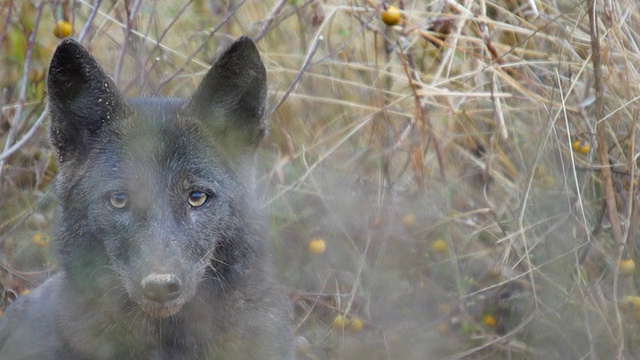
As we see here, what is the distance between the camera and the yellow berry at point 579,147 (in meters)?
5.20

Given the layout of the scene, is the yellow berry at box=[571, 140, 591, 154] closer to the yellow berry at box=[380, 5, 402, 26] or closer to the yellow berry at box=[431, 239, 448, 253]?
the yellow berry at box=[431, 239, 448, 253]

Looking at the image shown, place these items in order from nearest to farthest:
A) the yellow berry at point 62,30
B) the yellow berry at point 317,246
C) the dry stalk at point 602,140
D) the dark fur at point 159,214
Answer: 1. the dark fur at point 159,214
2. the dry stalk at point 602,140
3. the yellow berry at point 62,30
4. the yellow berry at point 317,246

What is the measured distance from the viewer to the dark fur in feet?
12.2

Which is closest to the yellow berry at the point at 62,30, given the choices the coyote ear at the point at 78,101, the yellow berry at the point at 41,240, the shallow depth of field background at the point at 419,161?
the shallow depth of field background at the point at 419,161

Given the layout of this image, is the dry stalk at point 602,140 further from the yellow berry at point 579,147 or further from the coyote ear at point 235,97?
the coyote ear at point 235,97

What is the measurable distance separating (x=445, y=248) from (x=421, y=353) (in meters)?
0.65

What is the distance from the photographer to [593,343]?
190 inches

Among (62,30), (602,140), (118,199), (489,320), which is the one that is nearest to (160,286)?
(118,199)

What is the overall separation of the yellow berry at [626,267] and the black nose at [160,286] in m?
2.57

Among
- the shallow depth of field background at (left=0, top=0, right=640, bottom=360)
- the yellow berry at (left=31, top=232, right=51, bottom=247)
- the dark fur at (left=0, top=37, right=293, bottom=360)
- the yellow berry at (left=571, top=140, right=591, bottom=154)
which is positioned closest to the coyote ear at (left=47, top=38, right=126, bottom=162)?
the dark fur at (left=0, top=37, right=293, bottom=360)

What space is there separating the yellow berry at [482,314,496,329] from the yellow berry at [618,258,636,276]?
775 millimetres

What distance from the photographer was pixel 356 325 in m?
5.23

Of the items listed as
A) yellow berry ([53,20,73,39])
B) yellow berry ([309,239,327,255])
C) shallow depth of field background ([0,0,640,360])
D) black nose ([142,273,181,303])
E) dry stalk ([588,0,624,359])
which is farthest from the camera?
yellow berry ([309,239,327,255])

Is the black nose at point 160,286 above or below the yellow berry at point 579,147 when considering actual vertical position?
above
